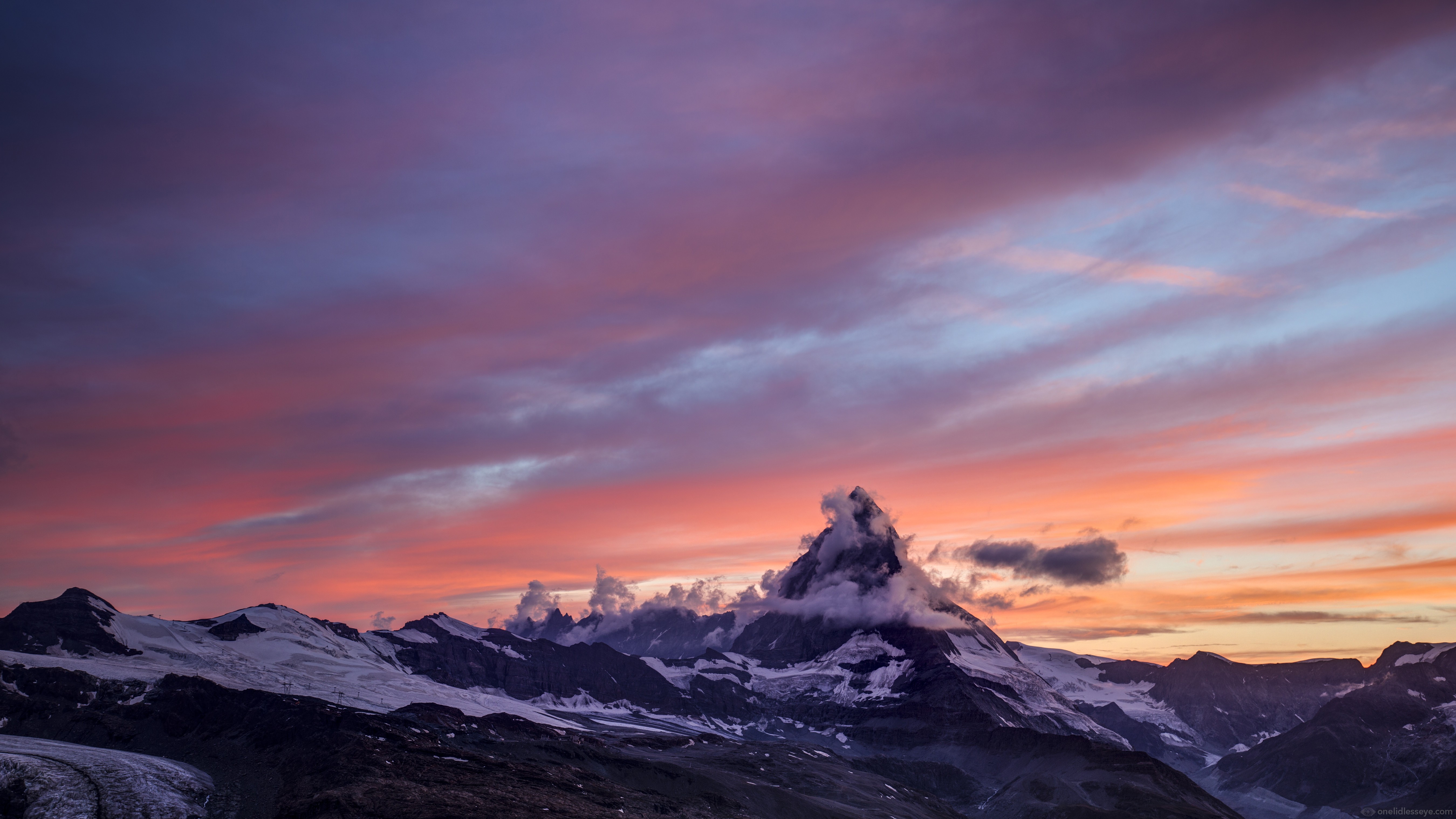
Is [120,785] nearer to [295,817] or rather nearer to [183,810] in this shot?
[183,810]

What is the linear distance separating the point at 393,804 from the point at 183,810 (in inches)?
1739

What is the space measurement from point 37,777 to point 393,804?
6820 centimetres

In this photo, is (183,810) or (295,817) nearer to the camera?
(295,817)

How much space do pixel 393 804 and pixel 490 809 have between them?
1917 centimetres

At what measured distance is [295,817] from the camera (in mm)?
183250

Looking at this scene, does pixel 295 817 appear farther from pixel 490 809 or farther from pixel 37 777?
pixel 37 777

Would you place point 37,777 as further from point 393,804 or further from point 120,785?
point 393,804

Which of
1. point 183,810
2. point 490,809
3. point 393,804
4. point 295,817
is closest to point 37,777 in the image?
point 183,810

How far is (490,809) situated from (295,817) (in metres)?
36.4

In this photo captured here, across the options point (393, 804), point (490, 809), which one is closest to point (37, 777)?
point (393, 804)

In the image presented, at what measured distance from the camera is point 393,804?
191250 mm

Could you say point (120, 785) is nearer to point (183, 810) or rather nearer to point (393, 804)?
point (183, 810)

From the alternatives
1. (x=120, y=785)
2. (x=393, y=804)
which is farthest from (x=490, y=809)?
(x=120, y=785)

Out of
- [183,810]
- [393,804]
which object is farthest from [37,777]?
[393,804]
